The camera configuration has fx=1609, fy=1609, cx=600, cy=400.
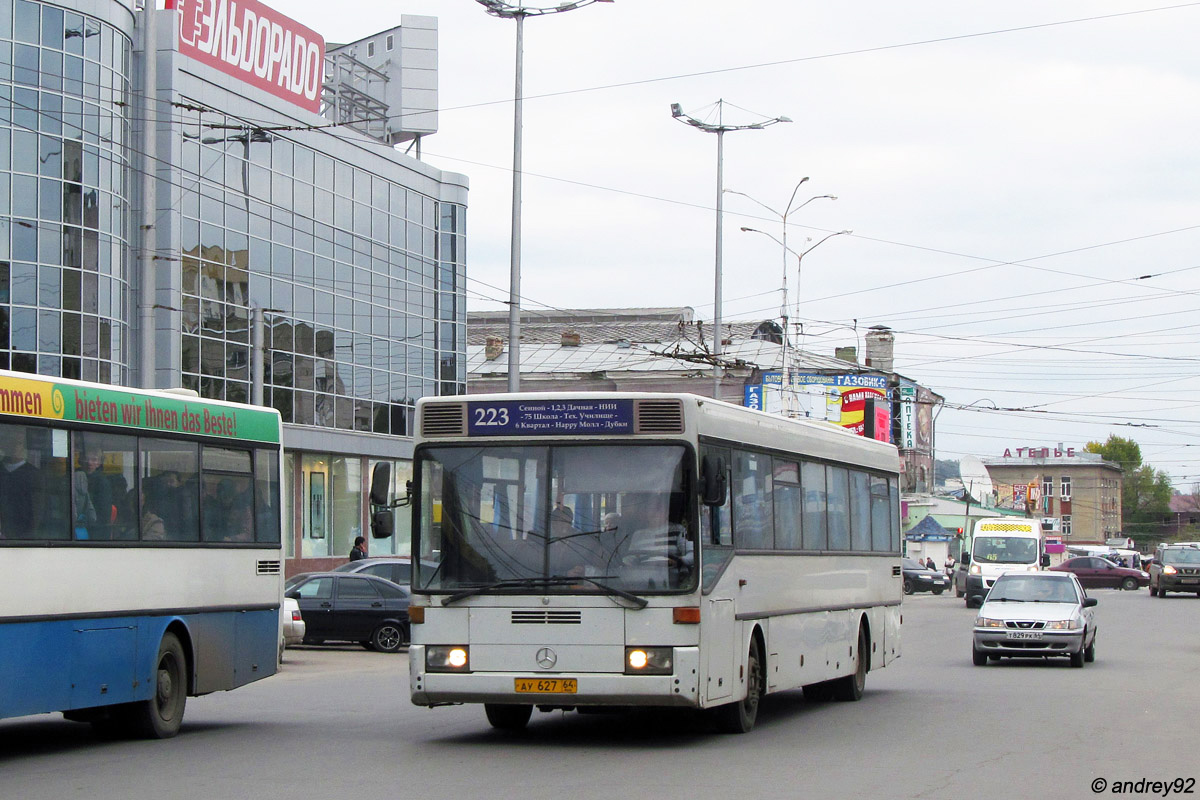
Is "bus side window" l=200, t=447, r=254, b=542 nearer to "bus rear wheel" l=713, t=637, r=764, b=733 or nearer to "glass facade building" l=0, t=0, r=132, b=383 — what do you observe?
"bus rear wheel" l=713, t=637, r=764, b=733

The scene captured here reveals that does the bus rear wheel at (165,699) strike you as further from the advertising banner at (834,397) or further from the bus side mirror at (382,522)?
the advertising banner at (834,397)

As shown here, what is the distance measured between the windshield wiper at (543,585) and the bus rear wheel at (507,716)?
1721 mm

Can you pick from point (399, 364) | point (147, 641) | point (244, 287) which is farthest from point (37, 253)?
point (147, 641)

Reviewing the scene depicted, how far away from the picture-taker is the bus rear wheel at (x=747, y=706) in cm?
1356

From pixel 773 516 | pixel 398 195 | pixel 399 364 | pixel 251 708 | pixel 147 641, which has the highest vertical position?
pixel 398 195

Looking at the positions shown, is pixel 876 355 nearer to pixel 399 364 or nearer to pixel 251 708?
pixel 399 364

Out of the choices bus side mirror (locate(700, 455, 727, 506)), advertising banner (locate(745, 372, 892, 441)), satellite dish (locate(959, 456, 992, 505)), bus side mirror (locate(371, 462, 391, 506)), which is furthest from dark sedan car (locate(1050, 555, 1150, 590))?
bus side mirror (locate(371, 462, 391, 506))

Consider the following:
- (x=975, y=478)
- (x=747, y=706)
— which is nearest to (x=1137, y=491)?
(x=975, y=478)

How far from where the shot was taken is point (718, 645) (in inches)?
500

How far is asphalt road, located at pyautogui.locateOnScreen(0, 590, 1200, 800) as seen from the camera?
10305mm

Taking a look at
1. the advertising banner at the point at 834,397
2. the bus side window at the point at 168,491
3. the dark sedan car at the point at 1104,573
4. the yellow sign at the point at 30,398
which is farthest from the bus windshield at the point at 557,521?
the dark sedan car at the point at 1104,573

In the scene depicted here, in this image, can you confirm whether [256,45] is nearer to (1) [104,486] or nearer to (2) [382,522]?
(1) [104,486]

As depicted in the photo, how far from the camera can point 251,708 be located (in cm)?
1709

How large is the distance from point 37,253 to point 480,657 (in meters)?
26.8
